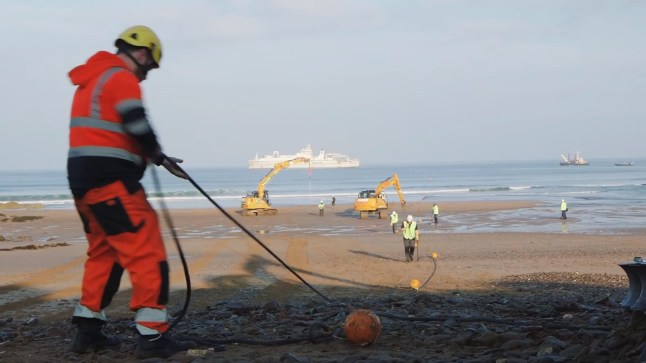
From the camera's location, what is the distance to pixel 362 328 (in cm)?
561

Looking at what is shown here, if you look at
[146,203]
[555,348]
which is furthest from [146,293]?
[555,348]

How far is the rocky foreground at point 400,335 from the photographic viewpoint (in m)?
4.88

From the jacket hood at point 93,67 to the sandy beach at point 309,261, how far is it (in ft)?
6.32

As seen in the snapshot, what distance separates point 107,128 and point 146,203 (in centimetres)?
55

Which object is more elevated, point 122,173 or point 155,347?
point 122,173

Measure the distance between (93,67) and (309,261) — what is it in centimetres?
1723

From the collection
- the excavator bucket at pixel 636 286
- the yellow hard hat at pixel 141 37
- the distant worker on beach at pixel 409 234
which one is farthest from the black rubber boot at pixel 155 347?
the distant worker on beach at pixel 409 234

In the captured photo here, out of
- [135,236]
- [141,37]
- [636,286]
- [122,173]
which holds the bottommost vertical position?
[636,286]

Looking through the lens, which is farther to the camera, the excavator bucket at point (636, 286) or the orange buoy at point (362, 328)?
the orange buoy at point (362, 328)

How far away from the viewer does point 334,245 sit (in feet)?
89.9

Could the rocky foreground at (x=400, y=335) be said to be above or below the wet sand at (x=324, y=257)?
above

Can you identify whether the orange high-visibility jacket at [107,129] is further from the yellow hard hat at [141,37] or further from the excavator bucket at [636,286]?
the excavator bucket at [636,286]

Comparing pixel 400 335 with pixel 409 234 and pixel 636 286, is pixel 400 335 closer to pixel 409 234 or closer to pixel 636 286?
pixel 636 286

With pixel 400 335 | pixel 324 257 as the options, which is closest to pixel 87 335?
pixel 400 335
